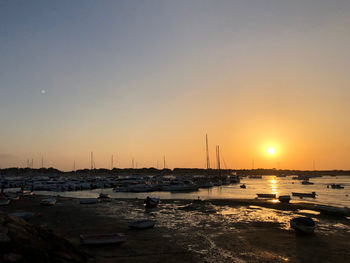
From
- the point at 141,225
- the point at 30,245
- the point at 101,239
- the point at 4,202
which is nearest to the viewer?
the point at 30,245

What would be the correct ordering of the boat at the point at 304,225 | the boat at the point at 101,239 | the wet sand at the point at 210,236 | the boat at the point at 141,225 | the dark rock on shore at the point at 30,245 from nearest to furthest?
the dark rock on shore at the point at 30,245
the wet sand at the point at 210,236
the boat at the point at 101,239
the boat at the point at 304,225
the boat at the point at 141,225

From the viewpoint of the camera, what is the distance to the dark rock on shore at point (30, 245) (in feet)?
41.3

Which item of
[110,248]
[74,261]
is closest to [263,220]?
[110,248]

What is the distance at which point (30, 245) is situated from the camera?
13266 mm

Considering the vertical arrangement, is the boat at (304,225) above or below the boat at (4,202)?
below

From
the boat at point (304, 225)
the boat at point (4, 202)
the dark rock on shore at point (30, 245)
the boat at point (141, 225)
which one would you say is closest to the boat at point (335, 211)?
the boat at point (304, 225)

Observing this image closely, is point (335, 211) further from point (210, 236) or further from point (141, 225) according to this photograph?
point (141, 225)

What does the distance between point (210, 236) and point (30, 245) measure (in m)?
15.0

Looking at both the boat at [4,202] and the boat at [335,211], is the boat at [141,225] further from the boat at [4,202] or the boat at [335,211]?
the boat at [4,202]

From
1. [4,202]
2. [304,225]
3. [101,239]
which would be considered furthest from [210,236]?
[4,202]

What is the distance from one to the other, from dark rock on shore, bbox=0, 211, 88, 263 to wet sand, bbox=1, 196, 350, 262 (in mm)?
2549

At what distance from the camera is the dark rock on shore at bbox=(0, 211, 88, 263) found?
12584mm

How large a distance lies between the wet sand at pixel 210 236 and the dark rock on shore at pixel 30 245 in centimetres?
255

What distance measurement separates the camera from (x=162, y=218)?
1315 inches
